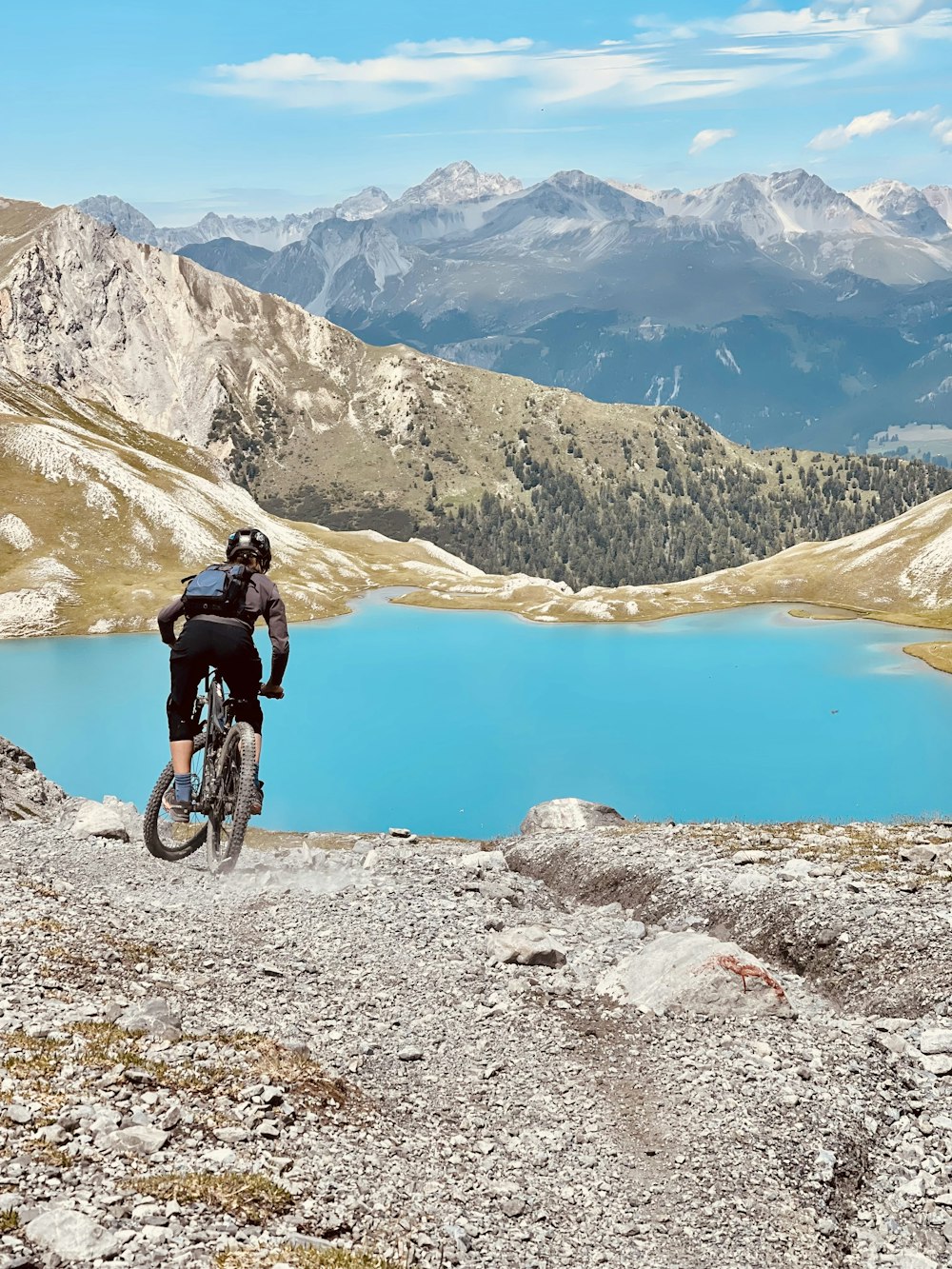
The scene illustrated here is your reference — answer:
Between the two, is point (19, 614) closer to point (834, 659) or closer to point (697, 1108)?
point (834, 659)

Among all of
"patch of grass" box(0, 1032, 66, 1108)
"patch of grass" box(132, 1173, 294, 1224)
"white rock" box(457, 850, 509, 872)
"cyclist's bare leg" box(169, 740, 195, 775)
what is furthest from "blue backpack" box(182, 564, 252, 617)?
"white rock" box(457, 850, 509, 872)

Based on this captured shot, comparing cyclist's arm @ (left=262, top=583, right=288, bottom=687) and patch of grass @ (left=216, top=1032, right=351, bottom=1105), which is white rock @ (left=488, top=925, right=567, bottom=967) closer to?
patch of grass @ (left=216, top=1032, right=351, bottom=1105)

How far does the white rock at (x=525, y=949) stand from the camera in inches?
820

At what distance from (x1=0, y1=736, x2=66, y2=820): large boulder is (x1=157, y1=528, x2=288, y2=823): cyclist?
22.0 meters

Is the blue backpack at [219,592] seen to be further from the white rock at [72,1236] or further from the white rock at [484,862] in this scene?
the white rock at [484,862]

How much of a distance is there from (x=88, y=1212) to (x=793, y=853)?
20.8 metres

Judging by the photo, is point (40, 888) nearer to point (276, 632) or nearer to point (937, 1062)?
point (276, 632)

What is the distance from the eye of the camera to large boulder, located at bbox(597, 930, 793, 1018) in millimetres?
18422

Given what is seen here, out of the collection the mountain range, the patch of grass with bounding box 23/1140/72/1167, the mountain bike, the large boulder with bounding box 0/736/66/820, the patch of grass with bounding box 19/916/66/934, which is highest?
the mountain bike

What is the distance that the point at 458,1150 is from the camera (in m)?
13.9

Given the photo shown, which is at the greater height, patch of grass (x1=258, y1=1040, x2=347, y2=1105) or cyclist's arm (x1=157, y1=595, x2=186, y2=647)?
cyclist's arm (x1=157, y1=595, x2=186, y2=647)

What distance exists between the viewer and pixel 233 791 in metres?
17.7

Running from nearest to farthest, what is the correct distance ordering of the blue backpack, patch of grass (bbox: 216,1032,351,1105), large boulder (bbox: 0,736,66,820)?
patch of grass (bbox: 216,1032,351,1105)
the blue backpack
large boulder (bbox: 0,736,66,820)

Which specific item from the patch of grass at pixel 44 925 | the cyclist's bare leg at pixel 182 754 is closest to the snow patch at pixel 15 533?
the patch of grass at pixel 44 925
